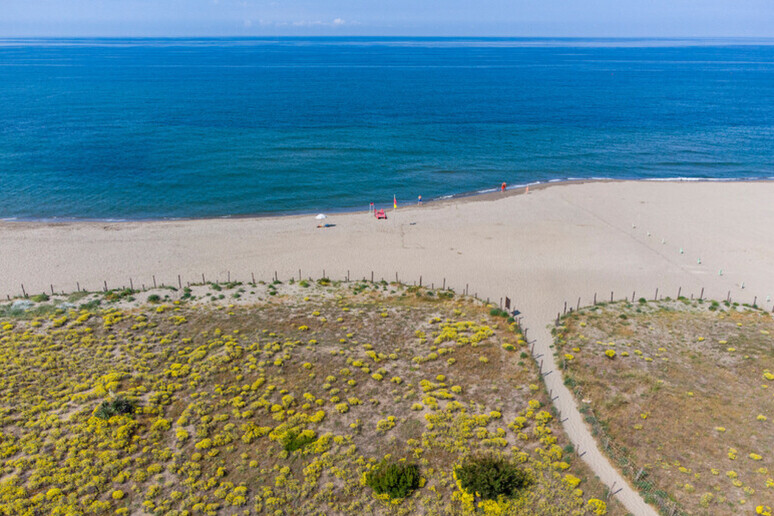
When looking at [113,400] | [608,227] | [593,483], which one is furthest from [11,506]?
[608,227]

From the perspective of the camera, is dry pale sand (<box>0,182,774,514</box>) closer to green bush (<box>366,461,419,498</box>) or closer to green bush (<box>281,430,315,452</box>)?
green bush (<box>366,461,419,498</box>)

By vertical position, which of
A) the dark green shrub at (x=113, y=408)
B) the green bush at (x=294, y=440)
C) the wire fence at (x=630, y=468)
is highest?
the dark green shrub at (x=113, y=408)

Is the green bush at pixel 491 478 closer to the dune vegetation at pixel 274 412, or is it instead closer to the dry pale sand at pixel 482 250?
the dune vegetation at pixel 274 412

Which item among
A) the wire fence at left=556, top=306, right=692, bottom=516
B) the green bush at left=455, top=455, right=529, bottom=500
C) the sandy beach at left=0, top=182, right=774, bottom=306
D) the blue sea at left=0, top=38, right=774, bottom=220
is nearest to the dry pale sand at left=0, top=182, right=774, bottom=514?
the sandy beach at left=0, top=182, right=774, bottom=306

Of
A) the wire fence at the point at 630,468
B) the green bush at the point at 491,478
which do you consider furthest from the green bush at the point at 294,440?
the wire fence at the point at 630,468

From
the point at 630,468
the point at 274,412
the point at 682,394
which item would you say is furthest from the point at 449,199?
the point at 630,468

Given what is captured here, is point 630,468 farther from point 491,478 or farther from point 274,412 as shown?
point 274,412
